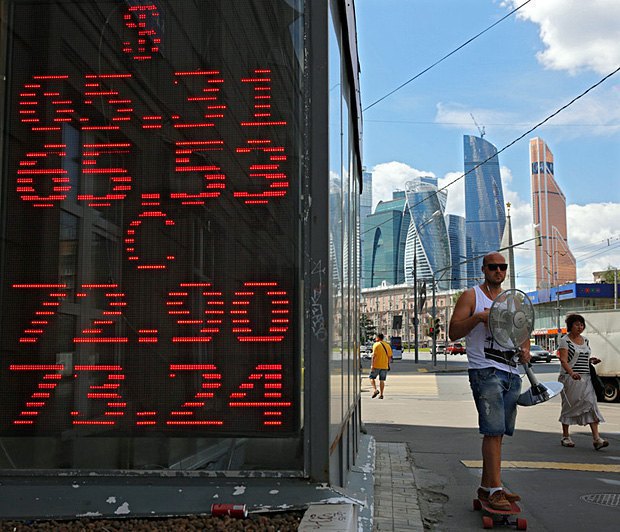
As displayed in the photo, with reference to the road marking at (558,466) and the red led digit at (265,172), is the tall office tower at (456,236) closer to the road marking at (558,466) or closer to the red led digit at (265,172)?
the road marking at (558,466)

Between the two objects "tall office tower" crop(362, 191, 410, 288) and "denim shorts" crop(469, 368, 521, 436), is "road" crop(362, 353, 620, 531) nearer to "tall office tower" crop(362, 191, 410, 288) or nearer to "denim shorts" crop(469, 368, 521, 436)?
"denim shorts" crop(469, 368, 521, 436)

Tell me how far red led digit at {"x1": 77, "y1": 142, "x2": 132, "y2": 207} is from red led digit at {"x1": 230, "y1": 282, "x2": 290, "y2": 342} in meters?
0.77

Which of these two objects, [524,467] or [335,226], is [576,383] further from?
[335,226]

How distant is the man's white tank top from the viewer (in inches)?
194

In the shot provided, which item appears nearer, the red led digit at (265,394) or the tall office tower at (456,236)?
the red led digit at (265,394)

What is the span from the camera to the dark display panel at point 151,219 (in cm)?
328

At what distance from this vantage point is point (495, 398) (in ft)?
15.9

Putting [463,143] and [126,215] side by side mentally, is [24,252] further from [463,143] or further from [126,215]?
[463,143]

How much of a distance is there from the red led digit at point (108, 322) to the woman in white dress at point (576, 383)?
7.04 metres

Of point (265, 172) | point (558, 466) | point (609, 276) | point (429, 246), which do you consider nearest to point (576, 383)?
point (558, 466)

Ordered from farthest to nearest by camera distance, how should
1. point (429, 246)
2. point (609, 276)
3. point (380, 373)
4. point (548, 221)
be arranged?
point (548, 221)
point (429, 246)
point (609, 276)
point (380, 373)

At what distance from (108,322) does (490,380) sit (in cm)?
273

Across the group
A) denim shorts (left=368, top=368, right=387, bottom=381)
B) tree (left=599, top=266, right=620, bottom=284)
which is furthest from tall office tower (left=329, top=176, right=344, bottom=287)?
tree (left=599, top=266, right=620, bottom=284)

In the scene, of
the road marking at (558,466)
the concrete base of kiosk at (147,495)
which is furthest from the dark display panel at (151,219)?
the road marking at (558,466)
